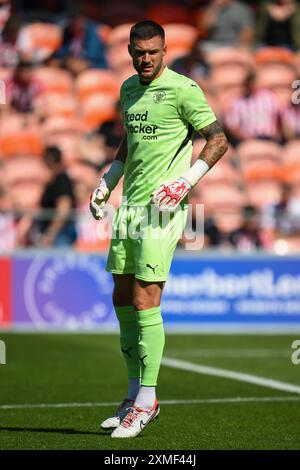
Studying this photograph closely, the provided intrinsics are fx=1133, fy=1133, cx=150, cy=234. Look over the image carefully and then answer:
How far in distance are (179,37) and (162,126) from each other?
1235 cm

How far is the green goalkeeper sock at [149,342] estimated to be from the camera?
6.54 meters

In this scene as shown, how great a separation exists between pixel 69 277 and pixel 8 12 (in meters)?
5.23

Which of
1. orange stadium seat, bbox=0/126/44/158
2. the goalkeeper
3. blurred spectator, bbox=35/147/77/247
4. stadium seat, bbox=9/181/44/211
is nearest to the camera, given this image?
the goalkeeper

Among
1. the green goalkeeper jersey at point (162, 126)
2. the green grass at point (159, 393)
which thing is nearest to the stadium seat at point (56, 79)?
the green grass at point (159, 393)

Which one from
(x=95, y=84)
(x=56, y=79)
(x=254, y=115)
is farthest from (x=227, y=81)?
(x=56, y=79)

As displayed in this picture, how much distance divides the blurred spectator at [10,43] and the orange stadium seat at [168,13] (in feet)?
9.27

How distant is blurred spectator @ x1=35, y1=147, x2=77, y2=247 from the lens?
14.3m

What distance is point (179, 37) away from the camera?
18.7m

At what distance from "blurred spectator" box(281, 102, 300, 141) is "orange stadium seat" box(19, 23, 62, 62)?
12.3 feet

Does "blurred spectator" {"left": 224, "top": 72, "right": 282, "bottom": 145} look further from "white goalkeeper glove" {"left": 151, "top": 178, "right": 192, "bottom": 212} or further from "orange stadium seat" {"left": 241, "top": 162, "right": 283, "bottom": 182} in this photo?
"white goalkeeper glove" {"left": 151, "top": 178, "right": 192, "bottom": 212}

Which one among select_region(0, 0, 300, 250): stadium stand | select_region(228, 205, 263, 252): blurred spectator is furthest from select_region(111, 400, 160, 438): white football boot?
select_region(228, 205, 263, 252): blurred spectator

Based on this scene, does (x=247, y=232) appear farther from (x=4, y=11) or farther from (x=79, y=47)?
(x=4, y=11)

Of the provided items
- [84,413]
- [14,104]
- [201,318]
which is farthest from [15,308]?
[84,413]

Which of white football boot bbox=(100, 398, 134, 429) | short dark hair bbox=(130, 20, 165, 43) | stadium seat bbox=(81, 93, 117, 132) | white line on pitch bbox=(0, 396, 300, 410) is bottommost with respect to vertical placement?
white line on pitch bbox=(0, 396, 300, 410)
